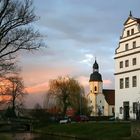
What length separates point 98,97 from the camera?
149375 mm

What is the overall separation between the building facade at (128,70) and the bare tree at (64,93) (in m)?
31.8

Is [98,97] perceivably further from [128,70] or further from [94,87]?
[128,70]

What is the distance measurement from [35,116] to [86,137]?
186ft

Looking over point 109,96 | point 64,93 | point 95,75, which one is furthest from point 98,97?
point 64,93

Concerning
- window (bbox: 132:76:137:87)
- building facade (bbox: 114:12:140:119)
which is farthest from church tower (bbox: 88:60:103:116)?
window (bbox: 132:76:137:87)

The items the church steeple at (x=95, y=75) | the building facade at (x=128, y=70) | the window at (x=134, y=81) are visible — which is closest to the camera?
the building facade at (x=128, y=70)

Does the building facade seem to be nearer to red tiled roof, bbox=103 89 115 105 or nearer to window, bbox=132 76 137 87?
window, bbox=132 76 137 87

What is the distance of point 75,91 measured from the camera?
354ft

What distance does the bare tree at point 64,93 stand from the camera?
10512cm

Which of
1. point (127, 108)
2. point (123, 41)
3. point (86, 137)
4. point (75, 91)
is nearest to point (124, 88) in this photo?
point (127, 108)

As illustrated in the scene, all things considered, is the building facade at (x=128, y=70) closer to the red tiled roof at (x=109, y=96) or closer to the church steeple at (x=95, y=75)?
the church steeple at (x=95, y=75)

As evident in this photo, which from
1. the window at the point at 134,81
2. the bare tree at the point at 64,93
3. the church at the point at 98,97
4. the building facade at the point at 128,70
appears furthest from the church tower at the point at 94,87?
the window at the point at 134,81

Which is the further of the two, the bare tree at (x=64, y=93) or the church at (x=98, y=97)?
the church at (x=98, y=97)

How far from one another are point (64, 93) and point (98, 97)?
4485 cm
